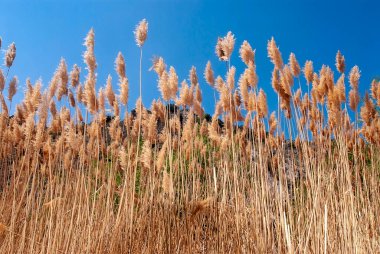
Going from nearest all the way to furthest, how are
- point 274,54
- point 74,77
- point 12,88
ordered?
point 274,54 → point 74,77 → point 12,88

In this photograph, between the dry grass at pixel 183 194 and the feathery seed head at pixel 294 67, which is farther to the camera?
the feathery seed head at pixel 294 67

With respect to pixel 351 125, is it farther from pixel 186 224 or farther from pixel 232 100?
pixel 186 224

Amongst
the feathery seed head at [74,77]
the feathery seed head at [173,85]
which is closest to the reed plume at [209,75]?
the feathery seed head at [173,85]

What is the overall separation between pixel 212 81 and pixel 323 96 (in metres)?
0.86

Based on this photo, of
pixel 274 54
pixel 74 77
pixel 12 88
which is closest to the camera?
pixel 274 54

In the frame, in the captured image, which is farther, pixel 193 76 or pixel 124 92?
pixel 193 76

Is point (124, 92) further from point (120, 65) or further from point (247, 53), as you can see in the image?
point (247, 53)

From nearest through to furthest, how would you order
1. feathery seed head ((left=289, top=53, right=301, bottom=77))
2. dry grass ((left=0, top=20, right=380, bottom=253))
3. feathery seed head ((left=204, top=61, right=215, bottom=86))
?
dry grass ((left=0, top=20, right=380, bottom=253)) < feathery seed head ((left=289, top=53, right=301, bottom=77)) < feathery seed head ((left=204, top=61, right=215, bottom=86))

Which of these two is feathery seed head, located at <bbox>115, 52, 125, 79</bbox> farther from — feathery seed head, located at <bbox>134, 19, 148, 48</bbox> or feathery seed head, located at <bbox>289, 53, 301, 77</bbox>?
feathery seed head, located at <bbox>289, 53, 301, 77</bbox>

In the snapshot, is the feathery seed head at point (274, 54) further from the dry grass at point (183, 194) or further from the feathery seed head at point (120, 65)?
the feathery seed head at point (120, 65)

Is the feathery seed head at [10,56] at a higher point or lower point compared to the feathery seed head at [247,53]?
higher

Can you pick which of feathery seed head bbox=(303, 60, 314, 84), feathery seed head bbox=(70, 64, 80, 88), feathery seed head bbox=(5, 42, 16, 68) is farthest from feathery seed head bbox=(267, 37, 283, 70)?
feathery seed head bbox=(5, 42, 16, 68)

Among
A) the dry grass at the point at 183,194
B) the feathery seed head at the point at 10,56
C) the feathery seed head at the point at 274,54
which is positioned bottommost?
the dry grass at the point at 183,194

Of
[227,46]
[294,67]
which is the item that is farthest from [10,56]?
[294,67]
